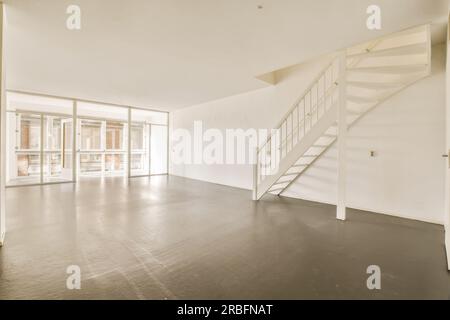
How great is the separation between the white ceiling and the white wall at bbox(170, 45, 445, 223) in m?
1.07

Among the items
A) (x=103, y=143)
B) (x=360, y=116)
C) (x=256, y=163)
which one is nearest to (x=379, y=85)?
(x=360, y=116)

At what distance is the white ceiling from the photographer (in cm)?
283

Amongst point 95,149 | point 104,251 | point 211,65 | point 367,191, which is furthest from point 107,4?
point 95,149

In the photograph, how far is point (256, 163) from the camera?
17.2 ft

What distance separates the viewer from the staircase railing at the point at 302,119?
4969 mm

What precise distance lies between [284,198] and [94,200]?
4.56 m

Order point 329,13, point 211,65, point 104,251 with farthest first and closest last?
point 211,65 → point 329,13 → point 104,251

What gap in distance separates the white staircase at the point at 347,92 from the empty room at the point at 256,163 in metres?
0.03

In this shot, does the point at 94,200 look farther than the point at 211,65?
Yes

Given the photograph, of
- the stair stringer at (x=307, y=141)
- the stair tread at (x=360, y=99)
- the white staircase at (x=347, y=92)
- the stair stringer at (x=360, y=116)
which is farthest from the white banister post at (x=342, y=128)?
the stair stringer at (x=360, y=116)

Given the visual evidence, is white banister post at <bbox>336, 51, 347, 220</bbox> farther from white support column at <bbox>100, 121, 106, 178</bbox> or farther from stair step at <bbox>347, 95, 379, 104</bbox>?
white support column at <bbox>100, 121, 106, 178</bbox>

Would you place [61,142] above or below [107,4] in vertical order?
below
